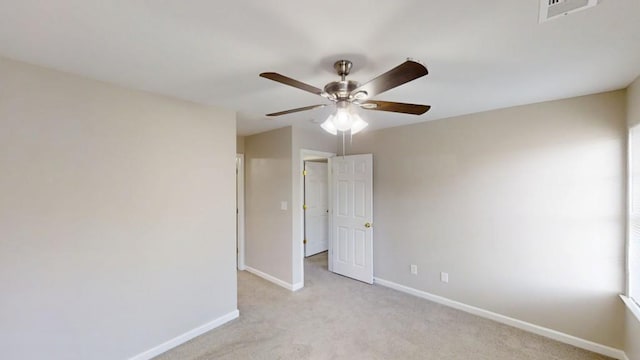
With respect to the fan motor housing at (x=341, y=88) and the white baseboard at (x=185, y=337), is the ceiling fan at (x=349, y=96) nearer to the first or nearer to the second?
the fan motor housing at (x=341, y=88)

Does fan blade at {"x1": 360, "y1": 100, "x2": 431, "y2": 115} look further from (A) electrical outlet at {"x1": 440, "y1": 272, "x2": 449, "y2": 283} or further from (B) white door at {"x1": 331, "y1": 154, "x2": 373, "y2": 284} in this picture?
(A) electrical outlet at {"x1": 440, "y1": 272, "x2": 449, "y2": 283}

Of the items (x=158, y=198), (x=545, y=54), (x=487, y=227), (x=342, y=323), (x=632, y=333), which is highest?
(x=545, y=54)

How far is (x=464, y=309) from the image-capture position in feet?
10.1

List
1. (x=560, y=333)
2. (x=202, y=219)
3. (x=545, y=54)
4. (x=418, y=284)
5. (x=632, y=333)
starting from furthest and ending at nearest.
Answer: (x=418, y=284) → (x=202, y=219) → (x=560, y=333) → (x=632, y=333) → (x=545, y=54)

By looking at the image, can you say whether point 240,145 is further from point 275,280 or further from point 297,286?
point 297,286

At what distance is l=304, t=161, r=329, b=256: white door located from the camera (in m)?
5.35

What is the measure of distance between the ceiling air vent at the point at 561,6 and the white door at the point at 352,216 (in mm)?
2749

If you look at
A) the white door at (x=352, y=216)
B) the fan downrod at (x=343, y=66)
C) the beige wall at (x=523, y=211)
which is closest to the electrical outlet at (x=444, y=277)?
the beige wall at (x=523, y=211)

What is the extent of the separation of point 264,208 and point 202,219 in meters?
1.41

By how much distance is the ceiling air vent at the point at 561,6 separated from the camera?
43.6 inches

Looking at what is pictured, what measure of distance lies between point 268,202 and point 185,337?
1.96 m

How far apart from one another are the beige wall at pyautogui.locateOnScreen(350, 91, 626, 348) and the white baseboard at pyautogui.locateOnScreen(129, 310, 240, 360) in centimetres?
231

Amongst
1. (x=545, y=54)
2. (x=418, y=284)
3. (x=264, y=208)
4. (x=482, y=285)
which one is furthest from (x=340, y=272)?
(x=545, y=54)

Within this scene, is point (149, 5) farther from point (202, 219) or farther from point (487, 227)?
point (487, 227)
